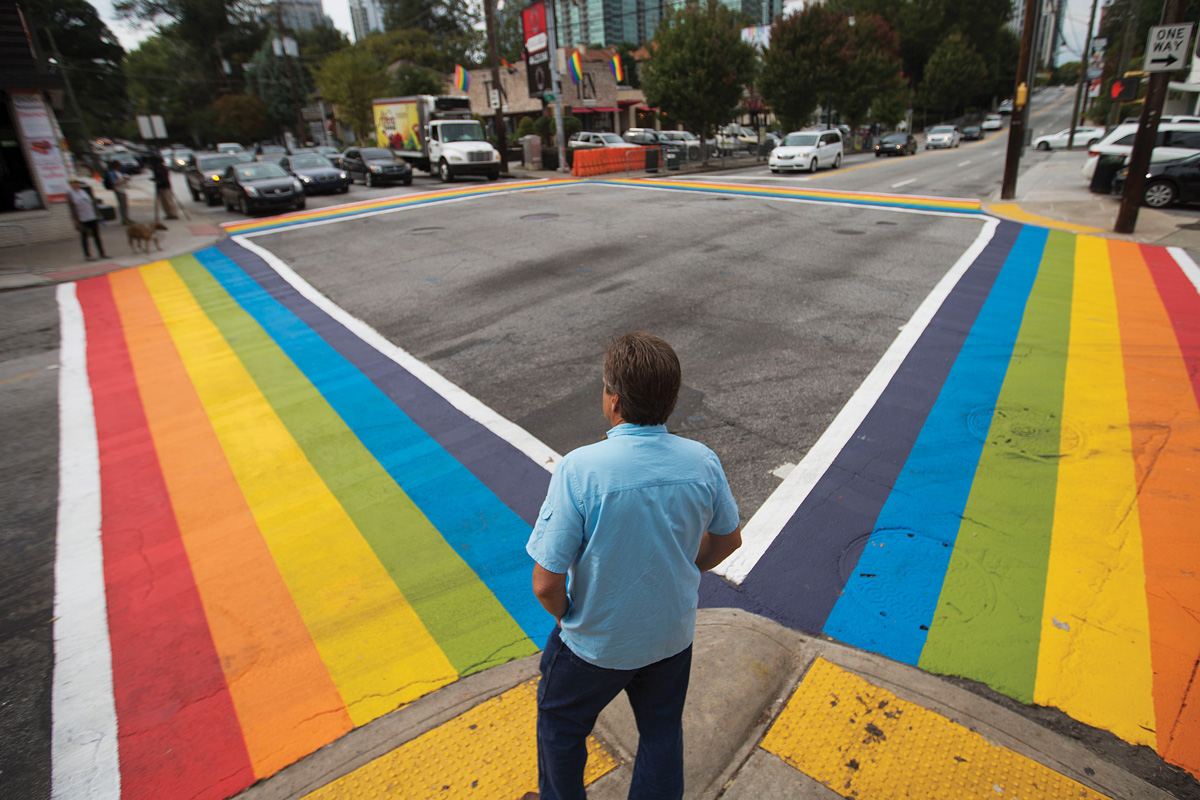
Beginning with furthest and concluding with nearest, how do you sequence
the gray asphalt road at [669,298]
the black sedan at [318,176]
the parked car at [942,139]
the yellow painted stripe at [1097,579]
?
the parked car at [942,139]
the black sedan at [318,176]
the gray asphalt road at [669,298]
the yellow painted stripe at [1097,579]

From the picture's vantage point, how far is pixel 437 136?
28062mm

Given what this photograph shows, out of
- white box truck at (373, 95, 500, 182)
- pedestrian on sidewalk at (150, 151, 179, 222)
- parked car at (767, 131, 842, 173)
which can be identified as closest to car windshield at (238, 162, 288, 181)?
pedestrian on sidewalk at (150, 151, 179, 222)

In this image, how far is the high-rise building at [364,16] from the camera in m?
105

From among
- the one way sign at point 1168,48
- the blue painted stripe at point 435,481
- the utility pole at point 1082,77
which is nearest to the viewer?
the blue painted stripe at point 435,481

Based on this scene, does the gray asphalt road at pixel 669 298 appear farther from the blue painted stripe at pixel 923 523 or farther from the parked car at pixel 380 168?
the parked car at pixel 380 168

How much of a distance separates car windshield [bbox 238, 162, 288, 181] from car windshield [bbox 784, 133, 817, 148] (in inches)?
783

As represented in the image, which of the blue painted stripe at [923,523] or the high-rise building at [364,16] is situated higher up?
the high-rise building at [364,16]

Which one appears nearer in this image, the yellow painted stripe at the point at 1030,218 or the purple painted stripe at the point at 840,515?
the purple painted stripe at the point at 840,515

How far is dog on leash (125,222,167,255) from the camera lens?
14.3 m

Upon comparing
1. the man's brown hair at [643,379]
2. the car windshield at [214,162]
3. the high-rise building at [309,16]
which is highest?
the high-rise building at [309,16]

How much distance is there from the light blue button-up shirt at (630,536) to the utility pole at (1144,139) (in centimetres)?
1464

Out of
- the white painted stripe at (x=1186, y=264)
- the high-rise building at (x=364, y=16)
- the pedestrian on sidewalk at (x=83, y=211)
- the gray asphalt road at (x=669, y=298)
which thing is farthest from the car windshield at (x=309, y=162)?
the high-rise building at (x=364, y=16)

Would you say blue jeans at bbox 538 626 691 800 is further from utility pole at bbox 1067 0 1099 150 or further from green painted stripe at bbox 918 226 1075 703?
utility pole at bbox 1067 0 1099 150

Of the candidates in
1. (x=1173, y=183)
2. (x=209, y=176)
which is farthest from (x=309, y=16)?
(x=1173, y=183)
